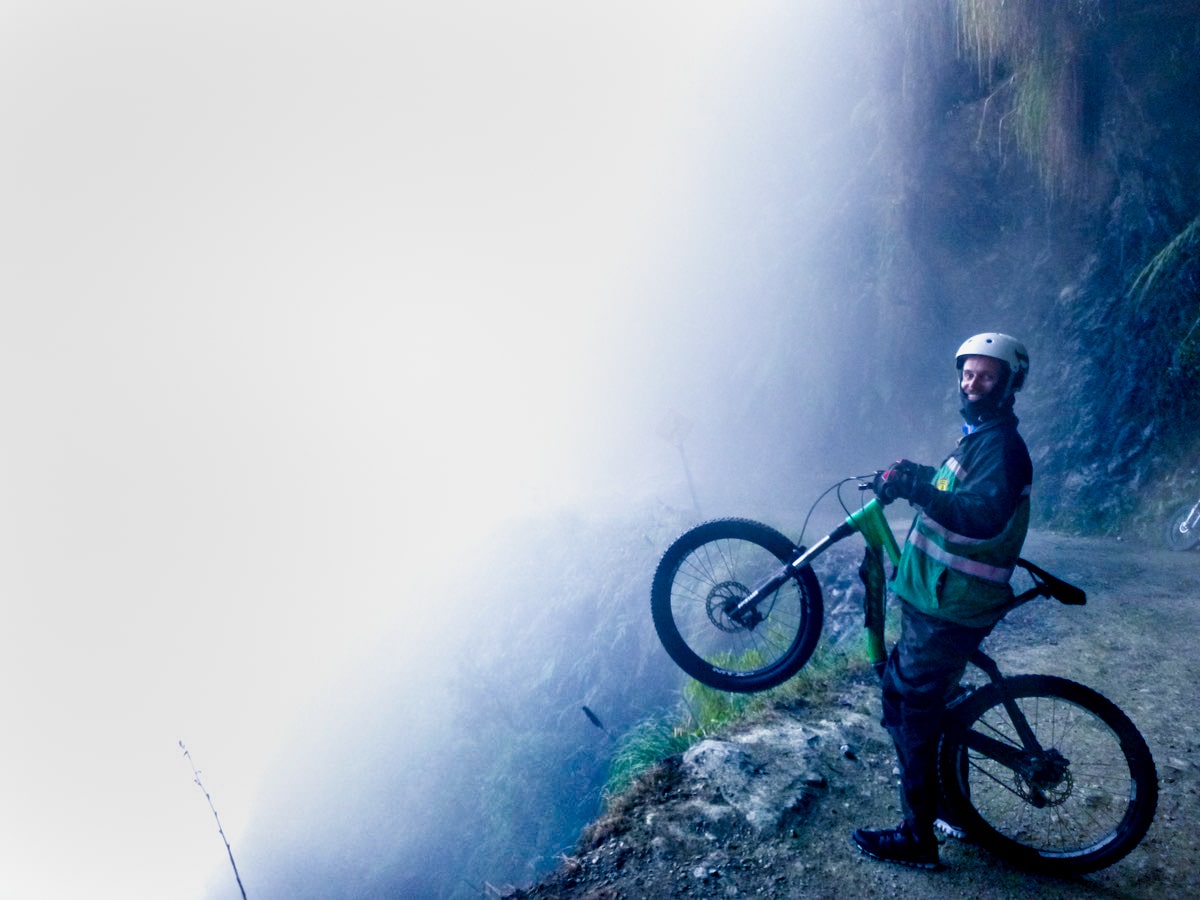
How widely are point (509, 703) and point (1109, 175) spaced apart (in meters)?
25.2

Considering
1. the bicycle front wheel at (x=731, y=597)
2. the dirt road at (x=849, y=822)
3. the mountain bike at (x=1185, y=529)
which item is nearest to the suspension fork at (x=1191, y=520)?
the mountain bike at (x=1185, y=529)

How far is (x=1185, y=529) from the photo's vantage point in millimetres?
9867

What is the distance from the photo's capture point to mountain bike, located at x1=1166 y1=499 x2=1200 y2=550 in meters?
9.72

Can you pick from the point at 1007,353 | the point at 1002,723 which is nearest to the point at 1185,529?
the point at 1002,723

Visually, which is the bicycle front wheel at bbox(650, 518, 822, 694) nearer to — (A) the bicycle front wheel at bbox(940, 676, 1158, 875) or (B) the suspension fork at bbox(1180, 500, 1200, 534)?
(A) the bicycle front wheel at bbox(940, 676, 1158, 875)

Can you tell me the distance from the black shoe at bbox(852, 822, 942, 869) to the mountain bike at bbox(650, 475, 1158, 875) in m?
0.30

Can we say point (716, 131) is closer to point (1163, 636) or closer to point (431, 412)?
point (1163, 636)

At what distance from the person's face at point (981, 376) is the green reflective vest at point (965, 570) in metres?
0.44

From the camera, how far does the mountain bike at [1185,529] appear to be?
972cm

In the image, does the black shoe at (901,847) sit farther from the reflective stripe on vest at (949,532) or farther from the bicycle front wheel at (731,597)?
the reflective stripe on vest at (949,532)

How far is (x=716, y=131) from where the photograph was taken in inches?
1153

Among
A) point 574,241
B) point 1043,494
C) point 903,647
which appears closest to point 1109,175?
point 1043,494

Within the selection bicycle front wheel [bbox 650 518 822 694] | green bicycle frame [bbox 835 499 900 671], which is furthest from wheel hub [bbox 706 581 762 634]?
green bicycle frame [bbox 835 499 900 671]

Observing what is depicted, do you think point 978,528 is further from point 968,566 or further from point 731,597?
point 731,597
